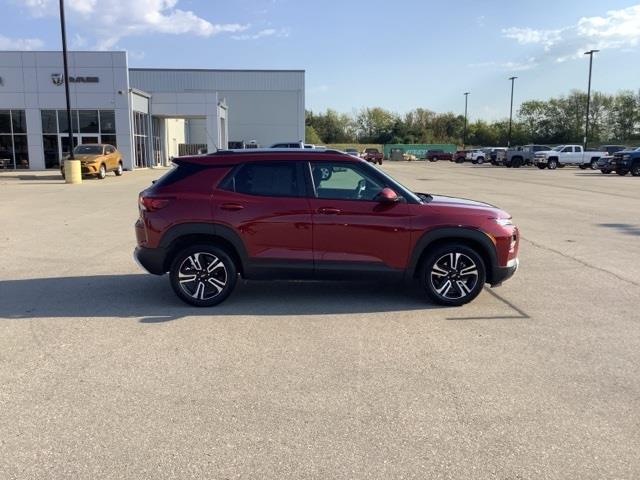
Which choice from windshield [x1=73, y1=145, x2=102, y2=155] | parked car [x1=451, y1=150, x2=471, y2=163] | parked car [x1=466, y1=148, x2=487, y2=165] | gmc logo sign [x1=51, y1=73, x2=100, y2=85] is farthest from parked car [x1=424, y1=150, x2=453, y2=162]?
windshield [x1=73, y1=145, x2=102, y2=155]

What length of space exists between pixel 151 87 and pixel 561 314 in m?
67.0

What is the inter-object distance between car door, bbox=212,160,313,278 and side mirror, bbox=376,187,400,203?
2.55ft

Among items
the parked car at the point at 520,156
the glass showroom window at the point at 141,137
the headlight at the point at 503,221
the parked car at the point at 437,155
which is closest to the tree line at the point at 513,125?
the parked car at the point at 437,155

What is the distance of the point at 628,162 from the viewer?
3522 centimetres

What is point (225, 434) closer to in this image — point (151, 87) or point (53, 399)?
point (53, 399)

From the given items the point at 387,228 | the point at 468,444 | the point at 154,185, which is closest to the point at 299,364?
the point at 468,444

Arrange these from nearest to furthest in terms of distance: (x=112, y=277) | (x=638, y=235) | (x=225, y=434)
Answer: (x=225, y=434) < (x=112, y=277) < (x=638, y=235)

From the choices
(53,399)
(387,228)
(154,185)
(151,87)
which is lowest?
(53,399)

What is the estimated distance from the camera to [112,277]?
7.64 metres

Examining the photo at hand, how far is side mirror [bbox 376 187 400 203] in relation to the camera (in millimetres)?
5918

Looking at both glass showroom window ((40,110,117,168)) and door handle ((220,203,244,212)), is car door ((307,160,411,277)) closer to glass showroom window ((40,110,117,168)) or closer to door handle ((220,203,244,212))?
door handle ((220,203,244,212))

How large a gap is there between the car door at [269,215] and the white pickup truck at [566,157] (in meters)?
44.3

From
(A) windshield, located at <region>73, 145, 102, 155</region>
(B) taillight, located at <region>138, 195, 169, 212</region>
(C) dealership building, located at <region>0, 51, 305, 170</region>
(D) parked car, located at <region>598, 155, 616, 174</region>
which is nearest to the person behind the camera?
(B) taillight, located at <region>138, 195, 169, 212</region>

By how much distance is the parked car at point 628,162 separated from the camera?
35.0 m
